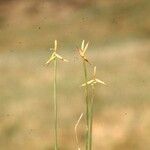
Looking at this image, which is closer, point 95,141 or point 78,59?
point 95,141

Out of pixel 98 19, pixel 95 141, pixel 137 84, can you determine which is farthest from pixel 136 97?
pixel 98 19

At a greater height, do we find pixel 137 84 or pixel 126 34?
pixel 126 34

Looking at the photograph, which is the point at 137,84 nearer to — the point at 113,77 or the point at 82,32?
the point at 113,77

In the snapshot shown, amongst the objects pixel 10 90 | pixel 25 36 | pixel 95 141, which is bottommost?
pixel 95 141
